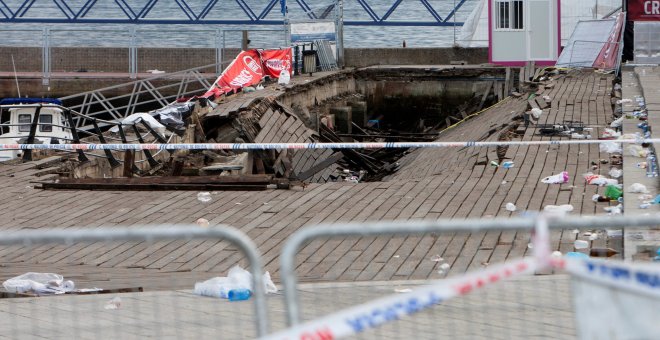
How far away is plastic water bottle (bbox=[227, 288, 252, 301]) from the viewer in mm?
7996

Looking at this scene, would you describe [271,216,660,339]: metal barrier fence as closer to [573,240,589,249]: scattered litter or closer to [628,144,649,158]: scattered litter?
[573,240,589,249]: scattered litter

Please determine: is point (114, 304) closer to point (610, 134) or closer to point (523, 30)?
point (610, 134)

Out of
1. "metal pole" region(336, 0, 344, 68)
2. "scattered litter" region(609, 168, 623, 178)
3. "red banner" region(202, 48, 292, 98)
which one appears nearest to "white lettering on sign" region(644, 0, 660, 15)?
"red banner" region(202, 48, 292, 98)

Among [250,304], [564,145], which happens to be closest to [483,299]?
[250,304]

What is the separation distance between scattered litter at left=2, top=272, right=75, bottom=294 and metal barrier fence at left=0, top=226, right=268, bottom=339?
204mm

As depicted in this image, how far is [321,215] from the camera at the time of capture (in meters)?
12.7

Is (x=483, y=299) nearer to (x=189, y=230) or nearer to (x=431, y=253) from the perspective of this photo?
(x=189, y=230)

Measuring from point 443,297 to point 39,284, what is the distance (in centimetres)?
578

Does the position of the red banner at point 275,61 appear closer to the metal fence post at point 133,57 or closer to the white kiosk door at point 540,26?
the white kiosk door at point 540,26

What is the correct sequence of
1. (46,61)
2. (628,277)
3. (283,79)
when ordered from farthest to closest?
(46,61)
(283,79)
(628,277)

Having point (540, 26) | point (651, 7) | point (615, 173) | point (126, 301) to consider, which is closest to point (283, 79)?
point (540, 26)

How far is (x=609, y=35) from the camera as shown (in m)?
31.0

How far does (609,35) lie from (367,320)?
28300mm

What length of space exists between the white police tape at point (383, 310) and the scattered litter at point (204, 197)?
32.7 ft
